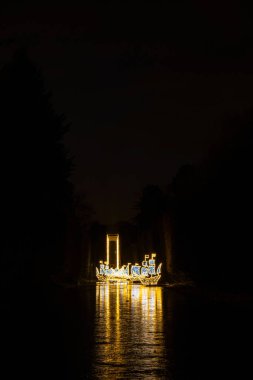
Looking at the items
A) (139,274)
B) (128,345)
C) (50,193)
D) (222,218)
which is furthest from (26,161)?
(139,274)

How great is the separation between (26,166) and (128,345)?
→ 16063 millimetres

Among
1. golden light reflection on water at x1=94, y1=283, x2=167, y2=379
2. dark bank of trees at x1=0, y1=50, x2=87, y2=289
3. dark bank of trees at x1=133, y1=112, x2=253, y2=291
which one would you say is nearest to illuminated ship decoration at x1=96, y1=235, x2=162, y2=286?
dark bank of trees at x1=133, y1=112, x2=253, y2=291

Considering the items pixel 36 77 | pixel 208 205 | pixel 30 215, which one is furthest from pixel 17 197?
pixel 208 205

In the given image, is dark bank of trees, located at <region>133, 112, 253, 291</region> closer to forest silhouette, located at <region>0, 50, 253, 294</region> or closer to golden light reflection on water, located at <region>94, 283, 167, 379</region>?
forest silhouette, located at <region>0, 50, 253, 294</region>

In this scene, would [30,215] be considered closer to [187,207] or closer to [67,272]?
[187,207]

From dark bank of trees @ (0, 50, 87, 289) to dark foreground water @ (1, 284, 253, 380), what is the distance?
8499 millimetres

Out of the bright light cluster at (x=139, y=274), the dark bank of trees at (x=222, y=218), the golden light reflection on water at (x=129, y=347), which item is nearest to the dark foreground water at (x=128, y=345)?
the golden light reflection on water at (x=129, y=347)

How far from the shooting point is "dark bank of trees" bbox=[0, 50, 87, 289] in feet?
77.6

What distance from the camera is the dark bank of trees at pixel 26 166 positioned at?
2366cm

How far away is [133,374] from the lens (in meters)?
6.96

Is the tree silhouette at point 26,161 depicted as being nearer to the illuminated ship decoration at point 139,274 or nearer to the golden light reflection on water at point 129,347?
the golden light reflection on water at point 129,347

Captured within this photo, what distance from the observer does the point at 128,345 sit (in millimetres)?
9484

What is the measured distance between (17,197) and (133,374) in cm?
1771

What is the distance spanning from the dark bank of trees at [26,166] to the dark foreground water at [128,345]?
27.9 feet
